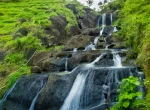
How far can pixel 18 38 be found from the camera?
21.8 metres

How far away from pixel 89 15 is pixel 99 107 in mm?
26567

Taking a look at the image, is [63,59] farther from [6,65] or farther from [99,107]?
[99,107]

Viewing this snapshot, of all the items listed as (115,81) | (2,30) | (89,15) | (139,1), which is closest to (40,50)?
(2,30)

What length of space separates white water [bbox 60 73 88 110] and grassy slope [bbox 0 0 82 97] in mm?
4589

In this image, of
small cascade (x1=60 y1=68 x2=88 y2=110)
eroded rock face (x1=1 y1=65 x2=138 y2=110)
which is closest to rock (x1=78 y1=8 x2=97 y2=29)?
eroded rock face (x1=1 y1=65 x2=138 y2=110)

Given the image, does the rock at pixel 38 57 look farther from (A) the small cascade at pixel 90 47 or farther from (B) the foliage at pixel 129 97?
(B) the foliage at pixel 129 97

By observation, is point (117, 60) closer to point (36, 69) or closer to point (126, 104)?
point (36, 69)

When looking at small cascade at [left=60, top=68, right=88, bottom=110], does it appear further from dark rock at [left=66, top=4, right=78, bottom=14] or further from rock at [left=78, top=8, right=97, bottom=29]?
dark rock at [left=66, top=4, right=78, bottom=14]

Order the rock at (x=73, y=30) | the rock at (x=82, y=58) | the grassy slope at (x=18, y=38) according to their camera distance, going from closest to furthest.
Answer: the rock at (x=82, y=58) → the grassy slope at (x=18, y=38) → the rock at (x=73, y=30)

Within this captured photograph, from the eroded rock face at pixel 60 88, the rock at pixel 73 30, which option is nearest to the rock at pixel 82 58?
the eroded rock face at pixel 60 88

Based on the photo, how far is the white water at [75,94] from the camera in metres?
12.3

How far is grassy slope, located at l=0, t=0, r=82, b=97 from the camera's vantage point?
58.3ft

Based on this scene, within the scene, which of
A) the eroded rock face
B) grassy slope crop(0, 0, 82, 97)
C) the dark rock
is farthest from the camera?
the dark rock

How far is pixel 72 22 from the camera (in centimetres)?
3022
